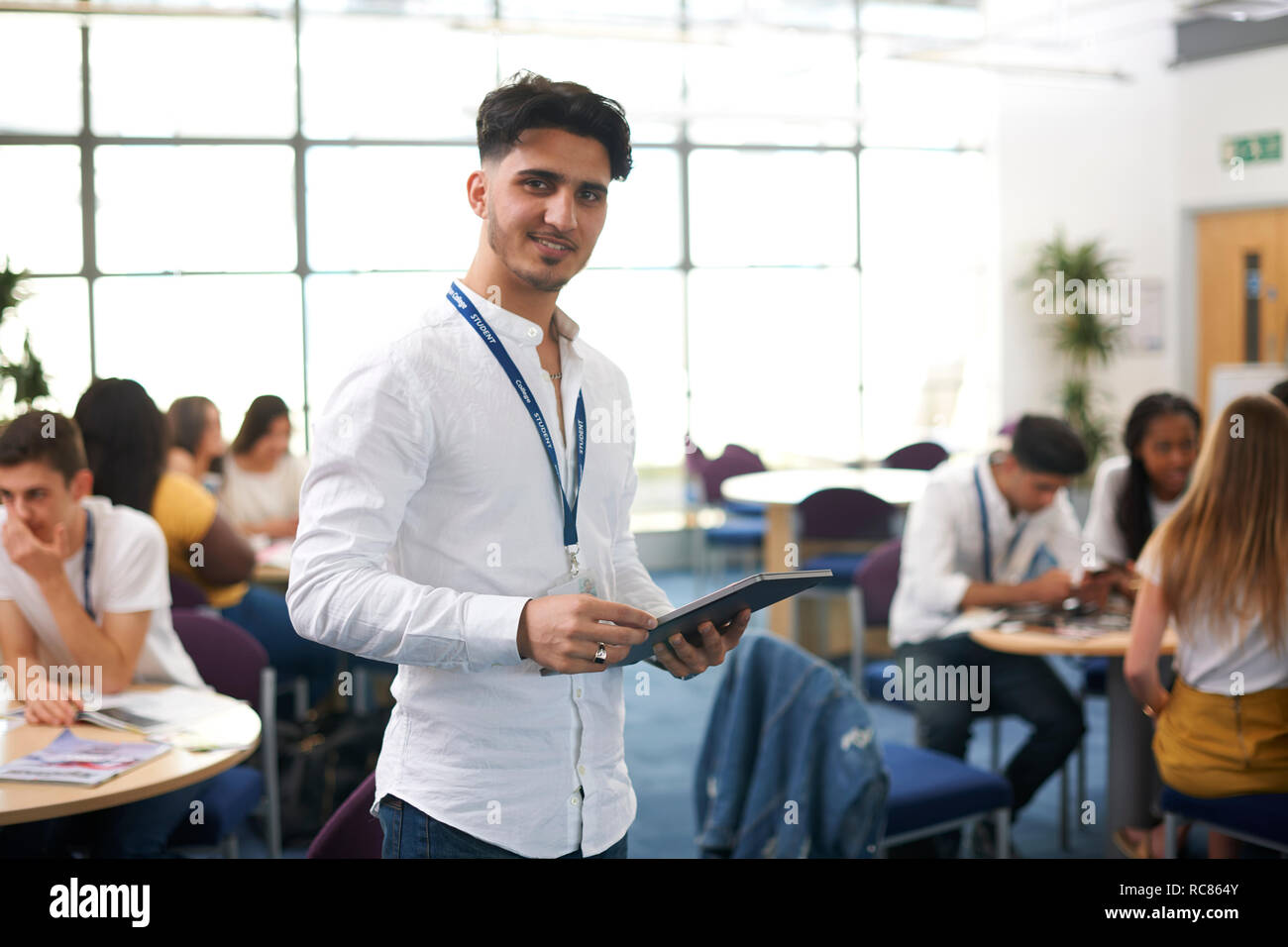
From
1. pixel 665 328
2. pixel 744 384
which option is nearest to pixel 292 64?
pixel 665 328

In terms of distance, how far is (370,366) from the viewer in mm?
1502

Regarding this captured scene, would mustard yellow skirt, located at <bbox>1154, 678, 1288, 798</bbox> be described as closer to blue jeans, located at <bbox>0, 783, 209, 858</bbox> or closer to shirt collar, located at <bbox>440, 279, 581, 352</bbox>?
shirt collar, located at <bbox>440, 279, 581, 352</bbox>

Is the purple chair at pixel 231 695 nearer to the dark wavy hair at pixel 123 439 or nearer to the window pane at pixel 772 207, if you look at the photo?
the dark wavy hair at pixel 123 439

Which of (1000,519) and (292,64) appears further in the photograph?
(292,64)

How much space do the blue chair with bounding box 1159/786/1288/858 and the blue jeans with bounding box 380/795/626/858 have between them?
1.98 metres

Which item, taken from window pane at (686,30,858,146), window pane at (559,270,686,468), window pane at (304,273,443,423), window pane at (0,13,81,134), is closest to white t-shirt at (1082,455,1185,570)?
window pane at (686,30,858,146)

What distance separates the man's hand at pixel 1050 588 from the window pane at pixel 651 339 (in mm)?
4808

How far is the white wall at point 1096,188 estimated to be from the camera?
28.2ft

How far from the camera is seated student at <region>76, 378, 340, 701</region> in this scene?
127 inches

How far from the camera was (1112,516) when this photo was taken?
4.02 metres
